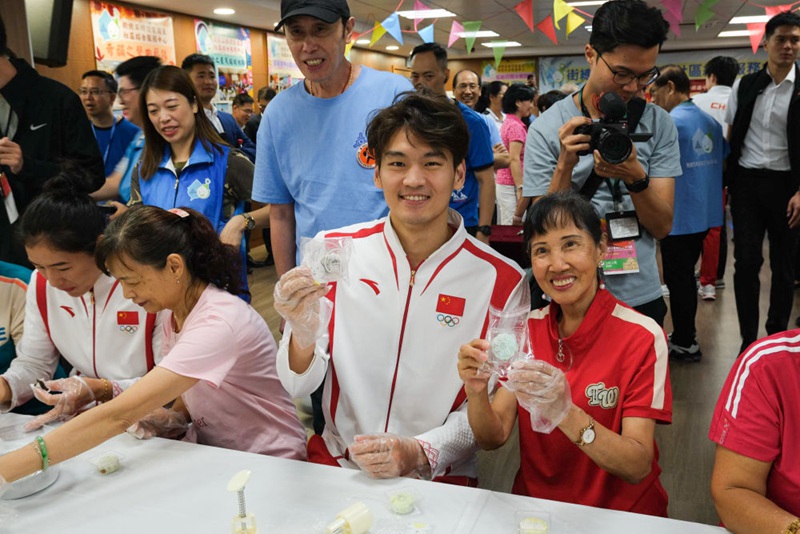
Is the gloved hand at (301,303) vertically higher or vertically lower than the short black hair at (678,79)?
lower

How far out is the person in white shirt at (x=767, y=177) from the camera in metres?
3.03

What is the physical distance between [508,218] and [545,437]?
4129mm

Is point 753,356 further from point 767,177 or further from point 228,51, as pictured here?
point 228,51

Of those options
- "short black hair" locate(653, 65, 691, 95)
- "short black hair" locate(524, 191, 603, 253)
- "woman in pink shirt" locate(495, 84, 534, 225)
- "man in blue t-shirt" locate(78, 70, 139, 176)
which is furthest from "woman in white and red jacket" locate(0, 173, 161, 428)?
"woman in pink shirt" locate(495, 84, 534, 225)

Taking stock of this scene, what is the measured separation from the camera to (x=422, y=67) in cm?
317

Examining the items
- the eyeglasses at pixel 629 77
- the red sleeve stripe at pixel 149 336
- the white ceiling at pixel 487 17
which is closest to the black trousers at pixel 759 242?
the eyeglasses at pixel 629 77

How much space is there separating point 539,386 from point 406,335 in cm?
44

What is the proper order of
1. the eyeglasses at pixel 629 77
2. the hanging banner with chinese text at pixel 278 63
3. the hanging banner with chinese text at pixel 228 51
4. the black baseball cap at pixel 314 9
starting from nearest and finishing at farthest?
the eyeglasses at pixel 629 77 < the black baseball cap at pixel 314 9 < the hanging banner with chinese text at pixel 228 51 < the hanging banner with chinese text at pixel 278 63

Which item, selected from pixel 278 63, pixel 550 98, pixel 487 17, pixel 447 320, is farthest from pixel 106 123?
Answer: pixel 487 17

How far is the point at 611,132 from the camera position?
1544 mm

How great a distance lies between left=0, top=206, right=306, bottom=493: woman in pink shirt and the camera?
1.42 m

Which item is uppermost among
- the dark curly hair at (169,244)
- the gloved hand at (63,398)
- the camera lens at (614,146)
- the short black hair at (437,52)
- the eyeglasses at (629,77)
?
the short black hair at (437,52)

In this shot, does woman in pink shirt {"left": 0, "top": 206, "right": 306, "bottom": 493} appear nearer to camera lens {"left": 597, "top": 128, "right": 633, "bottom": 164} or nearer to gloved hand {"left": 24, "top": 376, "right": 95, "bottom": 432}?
gloved hand {"left": 24, "top": 376, "right": 95, "bottom": 432}

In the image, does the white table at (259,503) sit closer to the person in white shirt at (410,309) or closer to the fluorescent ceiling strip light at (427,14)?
the person in white shirt at (410,309)
